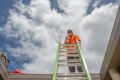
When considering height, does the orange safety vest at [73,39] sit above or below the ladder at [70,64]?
above

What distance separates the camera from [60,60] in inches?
206

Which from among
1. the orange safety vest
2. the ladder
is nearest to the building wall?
the ladder

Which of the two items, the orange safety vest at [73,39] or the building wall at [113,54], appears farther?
the orange safety vest at [73,39]

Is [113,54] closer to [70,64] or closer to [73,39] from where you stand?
[70,64]

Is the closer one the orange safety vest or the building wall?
the building wall

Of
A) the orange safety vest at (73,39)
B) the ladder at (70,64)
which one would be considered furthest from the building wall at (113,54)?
the orange safety vest at (73,39)

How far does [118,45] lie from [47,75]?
7.42 ft

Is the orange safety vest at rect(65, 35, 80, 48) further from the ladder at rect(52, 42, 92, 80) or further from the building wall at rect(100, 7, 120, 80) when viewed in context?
the building wall at rect(100, 7, 120, 80)

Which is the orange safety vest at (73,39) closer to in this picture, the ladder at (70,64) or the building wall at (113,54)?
the ladder at (70,64)

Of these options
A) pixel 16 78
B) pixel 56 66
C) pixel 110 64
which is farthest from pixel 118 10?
pixel 16 78

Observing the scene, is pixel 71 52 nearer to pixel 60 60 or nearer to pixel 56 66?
pixel 60 60

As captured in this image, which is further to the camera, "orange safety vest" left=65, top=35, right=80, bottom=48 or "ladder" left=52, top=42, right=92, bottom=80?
"orange safety vest" left=65, top=35, right=80, bottom=48

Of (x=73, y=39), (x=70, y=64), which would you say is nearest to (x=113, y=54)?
(x=70, y=64)

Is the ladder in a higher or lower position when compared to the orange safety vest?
lower
